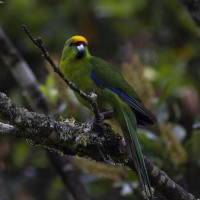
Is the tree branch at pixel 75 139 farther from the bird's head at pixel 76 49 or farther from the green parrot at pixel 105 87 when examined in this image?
the bird's head at pixel 76 49

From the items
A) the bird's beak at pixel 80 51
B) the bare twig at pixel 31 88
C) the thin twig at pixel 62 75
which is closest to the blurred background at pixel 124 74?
the bare twig at pixel 31 88

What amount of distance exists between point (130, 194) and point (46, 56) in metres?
1.64

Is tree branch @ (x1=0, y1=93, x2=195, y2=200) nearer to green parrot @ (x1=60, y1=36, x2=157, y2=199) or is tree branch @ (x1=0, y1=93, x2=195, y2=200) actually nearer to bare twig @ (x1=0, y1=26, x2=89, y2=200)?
green parrot @ (x1=60, y1=36, x2=157, y2=199)

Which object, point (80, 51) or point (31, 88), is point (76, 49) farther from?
point (31, 88)

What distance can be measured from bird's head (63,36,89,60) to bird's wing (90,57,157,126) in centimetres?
10

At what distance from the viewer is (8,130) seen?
2195 mm

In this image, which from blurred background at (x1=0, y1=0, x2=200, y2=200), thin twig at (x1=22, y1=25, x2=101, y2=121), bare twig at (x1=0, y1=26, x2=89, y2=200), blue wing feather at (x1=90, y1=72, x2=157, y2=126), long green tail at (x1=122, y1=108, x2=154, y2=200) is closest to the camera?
thin twig at (x1=22, y1=25, x2=101, y2=121)

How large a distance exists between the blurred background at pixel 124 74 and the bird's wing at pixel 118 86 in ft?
0.29

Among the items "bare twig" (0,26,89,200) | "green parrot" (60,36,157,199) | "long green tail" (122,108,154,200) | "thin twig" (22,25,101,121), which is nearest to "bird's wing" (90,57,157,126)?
"green parrot" (60,36,157,199)

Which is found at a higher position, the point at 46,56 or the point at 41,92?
the point at 46,56

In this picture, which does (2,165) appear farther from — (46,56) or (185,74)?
(46,56)

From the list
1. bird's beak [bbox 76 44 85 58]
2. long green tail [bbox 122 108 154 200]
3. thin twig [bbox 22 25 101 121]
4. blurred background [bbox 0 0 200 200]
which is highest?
thin twig [bbox 22 25 101 121]

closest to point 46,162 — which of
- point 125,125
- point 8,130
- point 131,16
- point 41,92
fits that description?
point 41,92

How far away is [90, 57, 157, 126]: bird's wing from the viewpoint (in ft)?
10.7
